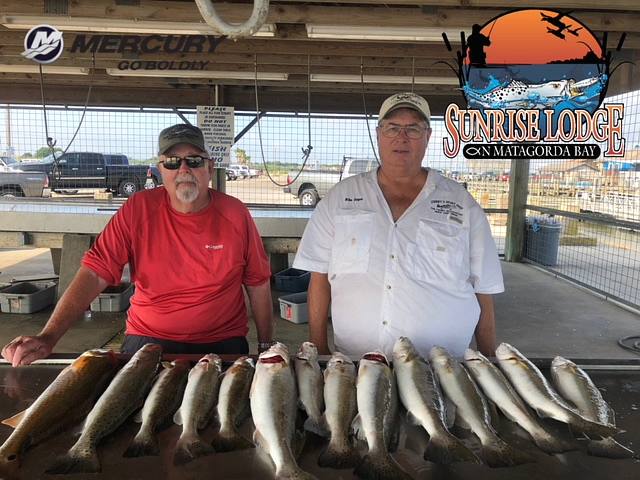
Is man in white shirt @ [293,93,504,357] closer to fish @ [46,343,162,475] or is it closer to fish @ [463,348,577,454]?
fish @ [463,348,577,454]

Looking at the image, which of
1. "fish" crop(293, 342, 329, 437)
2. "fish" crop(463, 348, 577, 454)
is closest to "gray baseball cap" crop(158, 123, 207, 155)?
"fish" crop(293, 342, 329, 437)

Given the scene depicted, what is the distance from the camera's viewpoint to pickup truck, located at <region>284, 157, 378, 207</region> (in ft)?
30.6

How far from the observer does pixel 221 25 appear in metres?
1.98

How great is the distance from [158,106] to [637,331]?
7621 mm

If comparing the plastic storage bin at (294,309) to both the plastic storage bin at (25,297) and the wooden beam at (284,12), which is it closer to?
the plastic storage bin at (25,297)

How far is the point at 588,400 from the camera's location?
1.79 metres

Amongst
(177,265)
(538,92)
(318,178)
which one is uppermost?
(538,92)

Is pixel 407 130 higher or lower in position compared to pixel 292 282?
higher

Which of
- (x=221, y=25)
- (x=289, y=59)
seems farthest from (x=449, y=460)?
(x=289, y=59)

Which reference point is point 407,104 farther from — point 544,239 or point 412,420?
point 544,239

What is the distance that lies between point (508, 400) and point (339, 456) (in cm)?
63

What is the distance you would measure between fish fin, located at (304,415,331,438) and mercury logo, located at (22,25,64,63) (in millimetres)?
4952

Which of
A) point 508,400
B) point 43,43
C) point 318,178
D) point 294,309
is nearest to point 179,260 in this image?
point 508,400

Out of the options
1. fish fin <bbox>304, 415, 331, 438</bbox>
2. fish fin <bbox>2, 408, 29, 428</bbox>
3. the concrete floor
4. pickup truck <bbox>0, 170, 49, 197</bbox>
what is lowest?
the concrete floor
